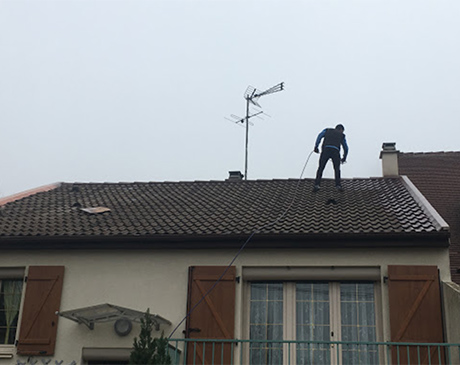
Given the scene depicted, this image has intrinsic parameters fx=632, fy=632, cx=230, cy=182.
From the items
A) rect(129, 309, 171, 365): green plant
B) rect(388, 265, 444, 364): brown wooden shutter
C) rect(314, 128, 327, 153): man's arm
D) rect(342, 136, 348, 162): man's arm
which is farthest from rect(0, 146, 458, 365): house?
rect(342, 136, 348, 162): man's arm

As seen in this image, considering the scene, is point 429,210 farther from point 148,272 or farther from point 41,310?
point 41,310

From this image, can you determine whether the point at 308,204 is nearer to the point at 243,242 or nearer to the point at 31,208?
the point at 243,242

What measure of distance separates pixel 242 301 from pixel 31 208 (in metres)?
5.85

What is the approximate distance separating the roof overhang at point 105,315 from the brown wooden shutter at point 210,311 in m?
0.53

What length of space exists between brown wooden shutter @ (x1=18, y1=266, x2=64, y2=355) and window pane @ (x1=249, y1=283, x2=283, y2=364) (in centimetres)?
347

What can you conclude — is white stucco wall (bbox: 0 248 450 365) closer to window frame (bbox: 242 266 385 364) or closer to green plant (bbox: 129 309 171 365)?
window frame (bbox: 242 266 385 364)

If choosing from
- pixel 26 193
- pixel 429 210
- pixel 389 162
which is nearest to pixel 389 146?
pixel 389 162

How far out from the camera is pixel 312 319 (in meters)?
10.8

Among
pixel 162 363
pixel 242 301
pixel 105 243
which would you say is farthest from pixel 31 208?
pixel 162 363

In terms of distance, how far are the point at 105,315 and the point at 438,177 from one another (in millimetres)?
12588

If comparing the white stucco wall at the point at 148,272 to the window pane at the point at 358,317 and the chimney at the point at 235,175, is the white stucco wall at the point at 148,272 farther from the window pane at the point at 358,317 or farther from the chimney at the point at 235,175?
the chimney at the point at 235,175

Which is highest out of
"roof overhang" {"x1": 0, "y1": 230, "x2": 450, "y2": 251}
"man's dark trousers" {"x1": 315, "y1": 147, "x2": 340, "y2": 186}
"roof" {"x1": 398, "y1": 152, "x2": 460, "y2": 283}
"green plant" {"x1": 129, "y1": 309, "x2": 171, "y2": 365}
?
"roof" {"x1": 398, "y1": 152, "x2": 460, "y2": 283}

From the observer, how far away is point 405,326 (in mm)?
10211

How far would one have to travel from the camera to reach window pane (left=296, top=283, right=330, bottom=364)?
10414 mm
